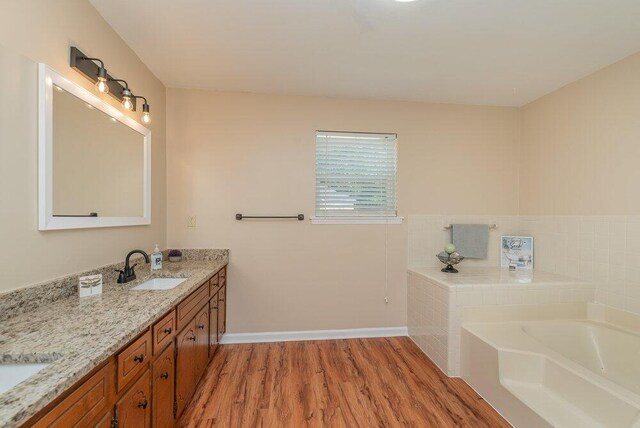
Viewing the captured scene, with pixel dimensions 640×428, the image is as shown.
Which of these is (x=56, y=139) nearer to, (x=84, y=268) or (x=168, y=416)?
(x=84, y=268)

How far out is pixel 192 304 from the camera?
1.79 m

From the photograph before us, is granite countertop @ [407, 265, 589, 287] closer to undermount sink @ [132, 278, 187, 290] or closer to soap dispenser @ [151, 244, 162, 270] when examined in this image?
undermount sink @ [132, 278, 187, 290]

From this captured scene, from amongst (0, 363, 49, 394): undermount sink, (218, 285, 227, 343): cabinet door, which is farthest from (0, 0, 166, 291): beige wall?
(218, 285, 227, 343): cabinet door

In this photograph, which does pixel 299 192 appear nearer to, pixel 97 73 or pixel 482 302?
pixel 97 73

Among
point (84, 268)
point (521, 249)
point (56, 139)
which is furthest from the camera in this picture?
point (521, 249)

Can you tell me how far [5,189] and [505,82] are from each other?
3.45m

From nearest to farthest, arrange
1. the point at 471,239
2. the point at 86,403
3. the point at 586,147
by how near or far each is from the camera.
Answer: the point at 86,403, the point at 586,147, the point at 471,239

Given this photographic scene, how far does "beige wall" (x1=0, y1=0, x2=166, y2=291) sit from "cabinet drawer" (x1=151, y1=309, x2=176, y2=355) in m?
0.59

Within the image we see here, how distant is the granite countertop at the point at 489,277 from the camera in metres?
2.37

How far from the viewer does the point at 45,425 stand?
0.71 m

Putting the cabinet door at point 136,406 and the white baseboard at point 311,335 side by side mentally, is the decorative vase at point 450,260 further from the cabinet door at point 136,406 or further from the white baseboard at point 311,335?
the cabinet door at point 136,406

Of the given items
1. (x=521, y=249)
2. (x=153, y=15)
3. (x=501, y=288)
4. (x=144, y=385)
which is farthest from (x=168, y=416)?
(x=521, y=249)

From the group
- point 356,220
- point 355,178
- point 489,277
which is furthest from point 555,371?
point 355,178

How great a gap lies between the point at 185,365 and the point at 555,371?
7.34ft
